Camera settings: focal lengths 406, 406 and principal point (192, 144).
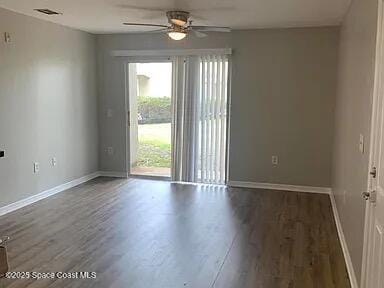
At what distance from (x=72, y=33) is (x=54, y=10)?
1.29 m

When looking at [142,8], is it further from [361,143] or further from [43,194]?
[361,143]

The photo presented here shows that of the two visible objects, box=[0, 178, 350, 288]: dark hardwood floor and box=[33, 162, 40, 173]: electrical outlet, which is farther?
box=[33, 162, 40, 173]: electrical outlet

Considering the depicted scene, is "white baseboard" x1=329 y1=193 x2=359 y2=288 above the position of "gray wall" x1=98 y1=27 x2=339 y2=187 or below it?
below

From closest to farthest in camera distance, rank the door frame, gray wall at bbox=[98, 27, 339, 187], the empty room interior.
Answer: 1. the empty room interior
2. gray wall at bbox=[98, 27, 339, 187]
3. the door frame

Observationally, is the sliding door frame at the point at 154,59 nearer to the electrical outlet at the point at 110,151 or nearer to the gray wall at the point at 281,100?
the gray wall at the point at 281,100

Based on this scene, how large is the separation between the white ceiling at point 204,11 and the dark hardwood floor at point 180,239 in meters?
2.31

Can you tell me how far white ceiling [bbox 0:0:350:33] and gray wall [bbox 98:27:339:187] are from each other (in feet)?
1.00

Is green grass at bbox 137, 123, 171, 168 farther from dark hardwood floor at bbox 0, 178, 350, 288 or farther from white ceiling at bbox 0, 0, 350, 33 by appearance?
white ceiling at bbox 0, 0, 350, 33

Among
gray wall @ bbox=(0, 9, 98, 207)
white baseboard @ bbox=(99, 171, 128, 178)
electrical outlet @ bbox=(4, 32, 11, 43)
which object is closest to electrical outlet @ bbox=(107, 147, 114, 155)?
gray wall @ bbox=(0, 9, 98, 207)

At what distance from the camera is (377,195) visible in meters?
2.15

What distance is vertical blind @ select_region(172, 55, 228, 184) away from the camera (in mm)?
6016

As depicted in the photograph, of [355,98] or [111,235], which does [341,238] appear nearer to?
[355,98]

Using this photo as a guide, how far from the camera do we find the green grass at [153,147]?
7332 millimetres

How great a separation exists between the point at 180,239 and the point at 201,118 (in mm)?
2581
